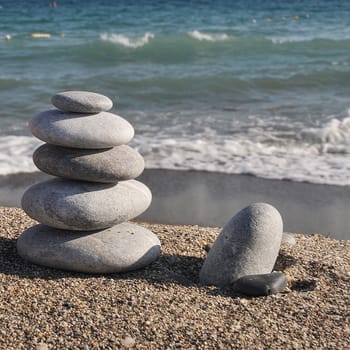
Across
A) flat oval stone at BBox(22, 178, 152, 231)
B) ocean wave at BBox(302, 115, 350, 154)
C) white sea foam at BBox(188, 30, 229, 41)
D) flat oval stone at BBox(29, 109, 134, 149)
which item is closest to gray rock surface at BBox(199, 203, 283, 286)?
flat oval stone at BBox(22, 178, 152, 231)

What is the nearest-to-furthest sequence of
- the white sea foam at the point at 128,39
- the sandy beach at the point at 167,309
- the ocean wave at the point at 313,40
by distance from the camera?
the sandy beach at the point at 167,309 → the ocean wave at the point at 313,40 → the white sea foam at the point at 128,39

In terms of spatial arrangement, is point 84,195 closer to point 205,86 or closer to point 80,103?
point 80,103

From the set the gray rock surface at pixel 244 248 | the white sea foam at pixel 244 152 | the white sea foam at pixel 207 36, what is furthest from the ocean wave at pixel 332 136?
the white sea foam at pixel 207 36

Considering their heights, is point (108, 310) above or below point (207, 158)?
above

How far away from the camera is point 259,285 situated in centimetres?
507

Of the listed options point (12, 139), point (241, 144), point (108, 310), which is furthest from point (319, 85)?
point (108, 310)

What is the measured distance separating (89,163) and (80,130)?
26 centimetres

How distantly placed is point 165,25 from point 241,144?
2155cm

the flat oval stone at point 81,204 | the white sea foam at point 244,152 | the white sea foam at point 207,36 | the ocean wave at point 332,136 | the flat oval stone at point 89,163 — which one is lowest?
the white sea foam at point 207,36

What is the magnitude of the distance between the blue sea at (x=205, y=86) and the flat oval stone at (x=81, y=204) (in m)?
3.83

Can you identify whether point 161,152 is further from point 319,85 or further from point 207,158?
point 319,85

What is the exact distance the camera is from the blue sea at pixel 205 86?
10031 millimetres

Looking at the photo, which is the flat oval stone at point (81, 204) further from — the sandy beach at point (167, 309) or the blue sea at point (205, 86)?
the blue sea at point (205, 86)

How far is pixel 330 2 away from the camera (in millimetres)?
45031
